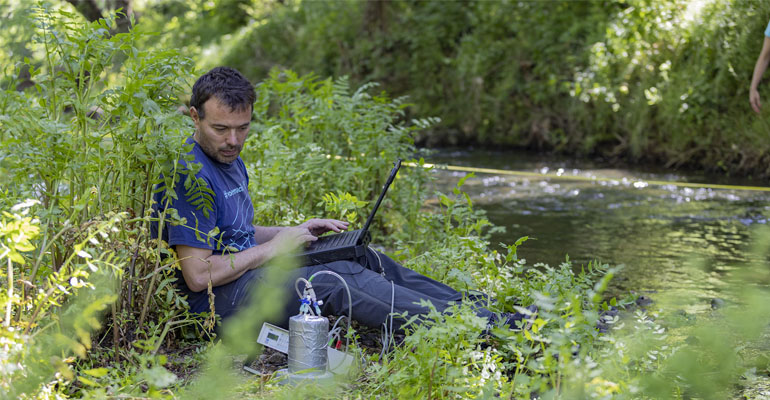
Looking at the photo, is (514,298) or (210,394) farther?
(514,298)

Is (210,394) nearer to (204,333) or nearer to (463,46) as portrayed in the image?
(204,333)

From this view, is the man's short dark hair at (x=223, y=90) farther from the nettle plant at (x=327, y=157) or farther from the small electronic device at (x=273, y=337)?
the nettle plant at (x=327, y=157)

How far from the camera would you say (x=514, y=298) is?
4.06 metres

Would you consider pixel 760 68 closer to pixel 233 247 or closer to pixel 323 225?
pixel 323 225

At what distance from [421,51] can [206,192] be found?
484 inches

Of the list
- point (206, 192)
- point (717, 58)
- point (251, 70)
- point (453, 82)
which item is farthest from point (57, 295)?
point (251, 70)

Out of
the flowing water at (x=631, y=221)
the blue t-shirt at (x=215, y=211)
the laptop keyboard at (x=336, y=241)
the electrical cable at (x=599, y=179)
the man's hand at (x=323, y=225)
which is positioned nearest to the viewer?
the blue t-shirt at (x=215, y=211)

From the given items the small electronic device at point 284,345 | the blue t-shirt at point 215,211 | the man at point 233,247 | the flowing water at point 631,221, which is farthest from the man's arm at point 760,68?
the small electronic device at point 284,345

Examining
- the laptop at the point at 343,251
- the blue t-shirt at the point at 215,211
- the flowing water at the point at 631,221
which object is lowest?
the flowing water at the point at 631,221

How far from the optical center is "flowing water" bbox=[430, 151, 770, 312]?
5.86 metres

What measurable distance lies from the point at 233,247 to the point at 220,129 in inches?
21.8

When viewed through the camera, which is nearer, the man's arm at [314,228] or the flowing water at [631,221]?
the man's arm at [314,228]

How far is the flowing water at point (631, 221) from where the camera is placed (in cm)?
586

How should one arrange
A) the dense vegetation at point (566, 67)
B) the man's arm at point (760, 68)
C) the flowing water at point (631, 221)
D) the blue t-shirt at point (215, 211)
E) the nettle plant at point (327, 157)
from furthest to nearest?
the dense vegetation at point (566, 67) < the man's arm at point (760, 68) < the flowing water at point (631, 221) < the nettle plant at point (327, 157) < the blue t-shirt at point (215, 211)
